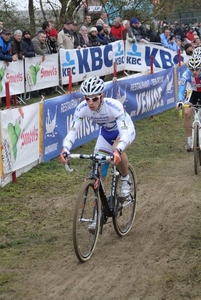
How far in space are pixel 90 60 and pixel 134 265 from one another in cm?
1320

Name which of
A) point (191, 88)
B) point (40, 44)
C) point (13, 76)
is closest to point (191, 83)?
point (191, 88)

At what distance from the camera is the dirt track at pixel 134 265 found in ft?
17.6

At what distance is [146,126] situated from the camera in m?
15.1

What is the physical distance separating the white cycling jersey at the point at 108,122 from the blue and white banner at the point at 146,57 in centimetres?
1445

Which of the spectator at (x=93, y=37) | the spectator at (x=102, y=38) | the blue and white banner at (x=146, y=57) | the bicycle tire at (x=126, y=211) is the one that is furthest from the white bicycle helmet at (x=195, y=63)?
the blue and white banner at (x=146, y=57)

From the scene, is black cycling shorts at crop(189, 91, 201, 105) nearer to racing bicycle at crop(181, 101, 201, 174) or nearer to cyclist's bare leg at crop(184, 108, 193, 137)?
cyclist's bare leg at crop(184, 108, 193, 137)

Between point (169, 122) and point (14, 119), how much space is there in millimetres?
7203

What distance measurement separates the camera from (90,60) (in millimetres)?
18609

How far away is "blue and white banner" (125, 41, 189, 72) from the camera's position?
21.2 m

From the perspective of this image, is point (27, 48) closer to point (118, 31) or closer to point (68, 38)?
point (68, 38)

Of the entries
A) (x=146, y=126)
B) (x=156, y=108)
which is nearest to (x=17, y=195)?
(x=146, y=126)

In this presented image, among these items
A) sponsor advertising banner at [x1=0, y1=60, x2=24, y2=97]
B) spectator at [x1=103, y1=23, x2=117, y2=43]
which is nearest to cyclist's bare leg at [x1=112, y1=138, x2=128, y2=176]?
sponsor advertising banner at [x1=0, y1=60, x2=24, y2=97]

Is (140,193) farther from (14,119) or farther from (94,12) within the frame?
(94,12)

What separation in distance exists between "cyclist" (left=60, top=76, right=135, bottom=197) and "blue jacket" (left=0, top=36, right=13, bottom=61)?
26.4 ft
